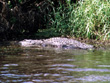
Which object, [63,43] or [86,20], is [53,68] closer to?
[63,43]

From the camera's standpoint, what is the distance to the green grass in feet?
34.1

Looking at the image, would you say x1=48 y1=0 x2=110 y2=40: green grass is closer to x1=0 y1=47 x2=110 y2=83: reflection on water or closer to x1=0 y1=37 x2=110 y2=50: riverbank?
x1=0 y1=37 x2=110 y2=50: riverbank

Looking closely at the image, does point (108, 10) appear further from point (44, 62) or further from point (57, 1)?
point (44, 62)

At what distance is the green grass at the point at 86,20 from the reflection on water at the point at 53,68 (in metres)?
2.46

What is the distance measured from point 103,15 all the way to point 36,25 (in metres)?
3.19

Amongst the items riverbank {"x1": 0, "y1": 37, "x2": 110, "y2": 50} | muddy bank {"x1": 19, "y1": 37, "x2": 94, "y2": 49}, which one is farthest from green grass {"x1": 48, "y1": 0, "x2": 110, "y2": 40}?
muddy bank {"x1": 19, "y1": 37, "x2": 94, "y2": 49}

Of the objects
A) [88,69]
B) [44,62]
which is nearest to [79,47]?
[44,62]

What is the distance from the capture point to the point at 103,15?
1049 centimetres

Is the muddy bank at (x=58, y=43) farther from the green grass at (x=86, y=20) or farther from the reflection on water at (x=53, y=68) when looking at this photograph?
the reflection on water at (x=53, y=68)

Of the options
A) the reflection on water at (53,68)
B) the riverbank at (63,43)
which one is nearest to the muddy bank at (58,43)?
the riverbank at (63,43)

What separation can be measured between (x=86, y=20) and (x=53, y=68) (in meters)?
4.93

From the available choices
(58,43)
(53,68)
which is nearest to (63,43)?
(58,43)

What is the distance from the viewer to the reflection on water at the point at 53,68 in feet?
16.8

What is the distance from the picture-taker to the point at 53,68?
613 centimetres
